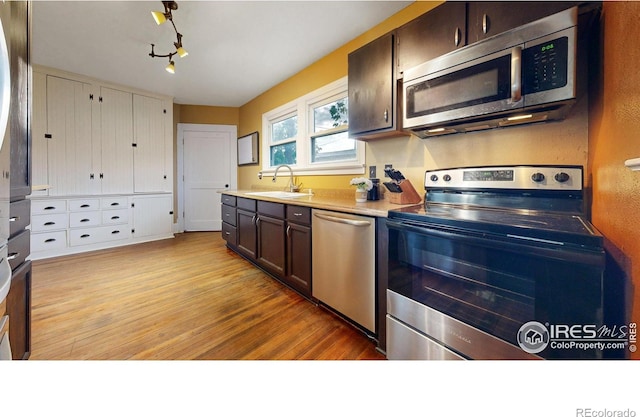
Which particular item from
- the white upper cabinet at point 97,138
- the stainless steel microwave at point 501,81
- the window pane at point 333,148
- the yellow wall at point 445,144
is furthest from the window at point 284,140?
the stainless steel microwave at point 501,81

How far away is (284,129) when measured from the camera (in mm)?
3766

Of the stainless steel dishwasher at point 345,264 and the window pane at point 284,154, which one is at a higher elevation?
the window pane at point 284,154

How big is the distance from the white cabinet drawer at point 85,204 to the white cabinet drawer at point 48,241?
1.15 feet

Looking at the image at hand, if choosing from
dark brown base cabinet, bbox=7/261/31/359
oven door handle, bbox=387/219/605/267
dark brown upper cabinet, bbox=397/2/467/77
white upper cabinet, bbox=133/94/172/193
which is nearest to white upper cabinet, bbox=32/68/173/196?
white upper cabinet, bbox=133/94/172/193

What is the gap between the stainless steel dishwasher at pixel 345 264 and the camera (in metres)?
1.53

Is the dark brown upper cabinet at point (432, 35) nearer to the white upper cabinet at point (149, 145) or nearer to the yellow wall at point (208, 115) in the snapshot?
the yellow wall at point (208, 115)

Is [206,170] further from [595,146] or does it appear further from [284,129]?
[595,146]

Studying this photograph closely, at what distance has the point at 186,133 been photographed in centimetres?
481

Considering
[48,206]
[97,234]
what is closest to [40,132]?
[48,206]

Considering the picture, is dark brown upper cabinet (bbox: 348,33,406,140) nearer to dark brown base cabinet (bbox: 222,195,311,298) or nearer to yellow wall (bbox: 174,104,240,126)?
dark brown base cabinet (bbox: 222,195,311,298)

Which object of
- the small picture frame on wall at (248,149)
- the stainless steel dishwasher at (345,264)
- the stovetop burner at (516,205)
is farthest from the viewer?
the small picture frame on wall at (248,149)

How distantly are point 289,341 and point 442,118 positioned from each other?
161 cm

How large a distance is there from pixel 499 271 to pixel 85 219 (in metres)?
4.87
